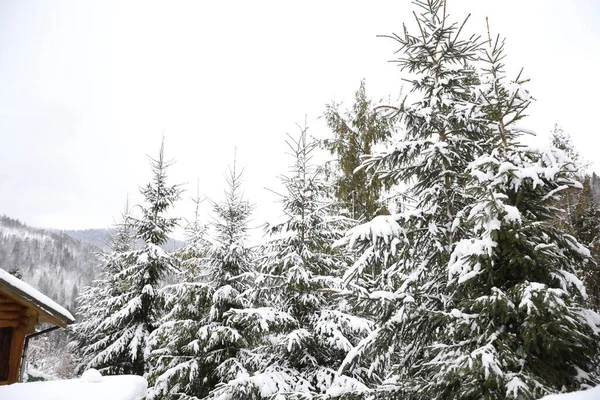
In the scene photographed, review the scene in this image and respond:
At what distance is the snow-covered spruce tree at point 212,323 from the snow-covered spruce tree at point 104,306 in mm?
4350

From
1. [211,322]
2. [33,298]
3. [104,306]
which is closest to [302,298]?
[211,322]

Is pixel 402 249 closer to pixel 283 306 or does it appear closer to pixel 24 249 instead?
pixel 283 306

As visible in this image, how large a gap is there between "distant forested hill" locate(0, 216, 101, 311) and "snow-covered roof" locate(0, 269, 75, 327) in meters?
143

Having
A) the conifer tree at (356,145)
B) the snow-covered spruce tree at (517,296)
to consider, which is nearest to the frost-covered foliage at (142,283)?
the conifer tree at (356,145)

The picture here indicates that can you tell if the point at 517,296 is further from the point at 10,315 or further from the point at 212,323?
the point at 10,315

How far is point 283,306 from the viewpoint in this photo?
338 inches

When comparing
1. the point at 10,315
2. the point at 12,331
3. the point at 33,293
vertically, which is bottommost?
the point at 12,331

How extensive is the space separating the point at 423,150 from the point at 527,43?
7.89 meters

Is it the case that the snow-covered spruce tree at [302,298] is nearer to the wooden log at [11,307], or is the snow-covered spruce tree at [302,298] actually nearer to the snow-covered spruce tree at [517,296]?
the snow-covered spruce tree at [517,296]

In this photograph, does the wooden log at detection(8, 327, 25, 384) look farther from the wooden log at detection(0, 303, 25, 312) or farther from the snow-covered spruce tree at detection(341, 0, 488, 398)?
the snow-covered spruce tree at detection(341, 0, 488, 398)

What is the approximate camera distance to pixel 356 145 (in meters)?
12.3

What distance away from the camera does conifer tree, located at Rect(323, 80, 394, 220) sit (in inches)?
477

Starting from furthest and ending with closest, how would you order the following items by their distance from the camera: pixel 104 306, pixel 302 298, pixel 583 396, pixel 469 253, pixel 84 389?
pixel 104 306, pixel 302 298, pixel 84 389, pixel 469 253, pixel 583 396

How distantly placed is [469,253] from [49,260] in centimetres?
21177
